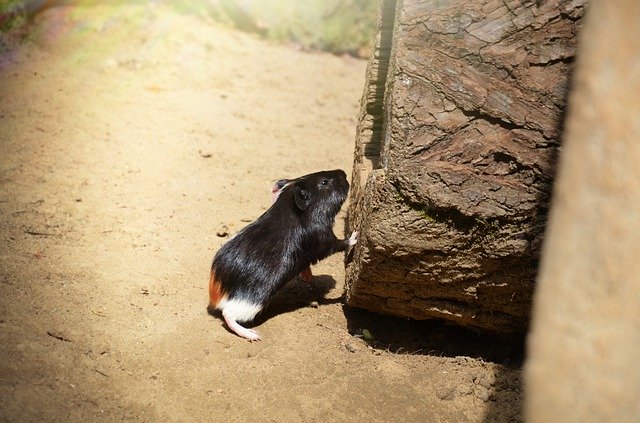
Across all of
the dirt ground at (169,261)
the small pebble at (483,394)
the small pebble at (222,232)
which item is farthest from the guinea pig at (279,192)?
the small pebble at (483,394)

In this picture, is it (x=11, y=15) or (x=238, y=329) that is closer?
(x=238, y=329)

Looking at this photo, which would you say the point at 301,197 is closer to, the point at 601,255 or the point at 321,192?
the point at 321,192

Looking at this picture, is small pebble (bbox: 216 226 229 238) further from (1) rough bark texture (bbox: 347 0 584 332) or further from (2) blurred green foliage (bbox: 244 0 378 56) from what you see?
(2) blurred green foliage (bbox: 244 0 378 56)

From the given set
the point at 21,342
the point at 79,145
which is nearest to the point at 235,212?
the point at 79,145

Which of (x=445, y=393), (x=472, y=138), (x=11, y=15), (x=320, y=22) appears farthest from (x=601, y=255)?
(x=11, y=15)

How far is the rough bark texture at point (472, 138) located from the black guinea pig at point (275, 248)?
90 cm

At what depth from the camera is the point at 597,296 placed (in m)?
2.11

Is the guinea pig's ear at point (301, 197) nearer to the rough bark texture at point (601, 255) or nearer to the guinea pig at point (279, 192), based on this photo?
the guinea pig at point (279, 192)

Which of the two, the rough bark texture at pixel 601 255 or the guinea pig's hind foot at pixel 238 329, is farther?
the guinea pig's hind foot at pixel 238 329

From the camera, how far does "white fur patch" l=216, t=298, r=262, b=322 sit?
3852 millimetres

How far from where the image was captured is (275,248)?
4.07m

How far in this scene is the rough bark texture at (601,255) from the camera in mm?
2031

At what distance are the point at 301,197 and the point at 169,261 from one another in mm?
1067

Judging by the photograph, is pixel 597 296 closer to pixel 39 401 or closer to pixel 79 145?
pixel 39 401
